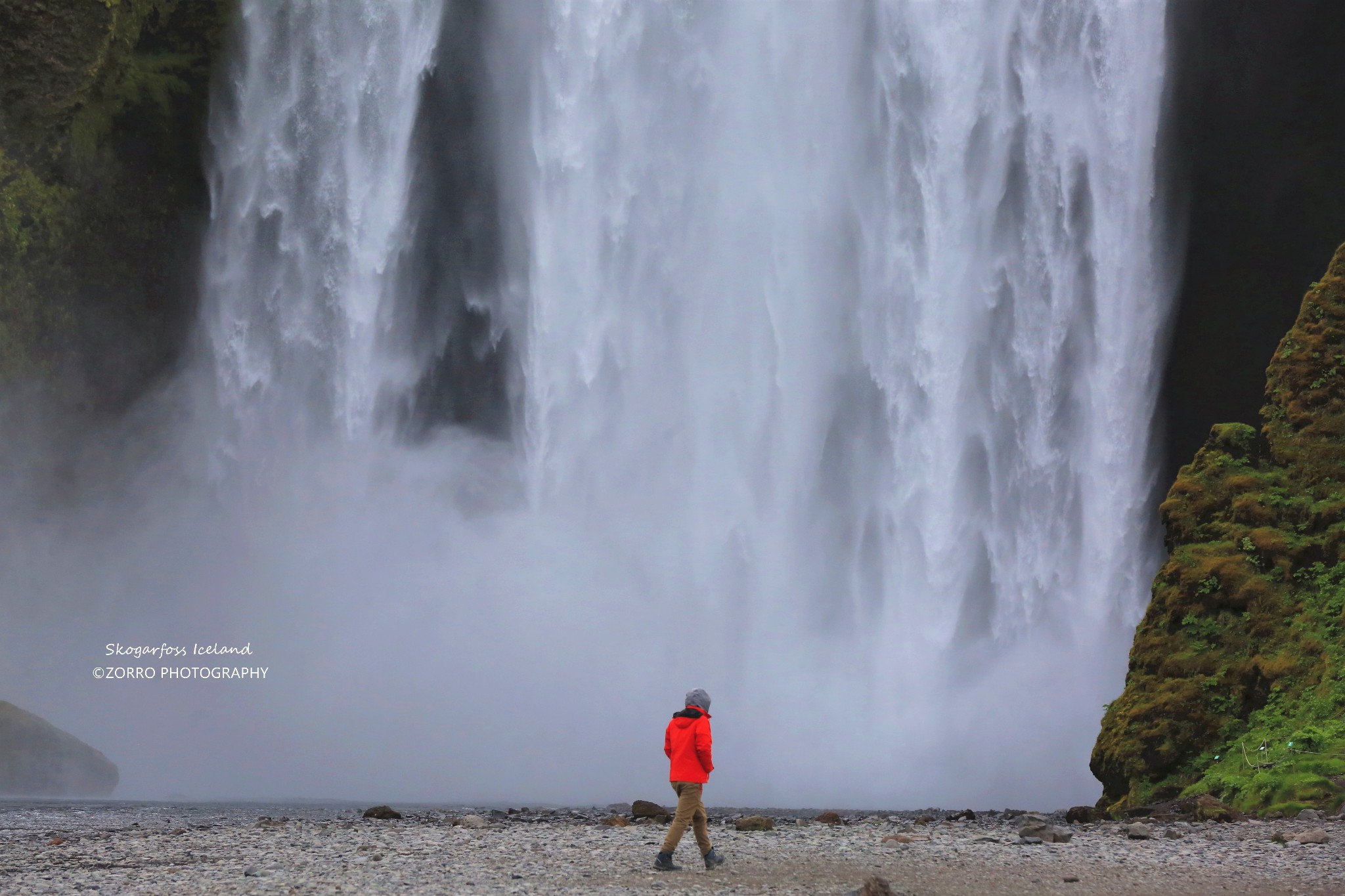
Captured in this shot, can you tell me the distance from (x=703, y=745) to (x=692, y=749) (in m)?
0.10

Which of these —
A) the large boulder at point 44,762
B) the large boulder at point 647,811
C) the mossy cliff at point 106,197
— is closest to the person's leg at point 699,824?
the large boulder at point 647,811

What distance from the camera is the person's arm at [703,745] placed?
8.40 m

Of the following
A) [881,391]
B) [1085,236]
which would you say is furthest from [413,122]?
[1085,236]

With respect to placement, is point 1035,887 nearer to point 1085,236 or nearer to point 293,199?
point 1085,236

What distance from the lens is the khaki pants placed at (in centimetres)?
844

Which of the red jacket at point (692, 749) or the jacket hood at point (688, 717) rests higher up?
the jacket hood at point (688, 717)

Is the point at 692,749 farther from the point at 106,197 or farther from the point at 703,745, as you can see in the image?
the point at 106,197

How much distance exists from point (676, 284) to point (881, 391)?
623cm

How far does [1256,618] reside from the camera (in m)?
14.5

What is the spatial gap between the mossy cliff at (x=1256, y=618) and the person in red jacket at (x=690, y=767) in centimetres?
719

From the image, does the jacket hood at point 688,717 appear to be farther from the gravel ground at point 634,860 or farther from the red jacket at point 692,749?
the gravel ground at point 634,860

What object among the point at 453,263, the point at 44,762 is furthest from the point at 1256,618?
the point at 44,762

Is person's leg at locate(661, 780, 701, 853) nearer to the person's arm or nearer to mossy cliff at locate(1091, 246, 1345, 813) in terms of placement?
the person's arm

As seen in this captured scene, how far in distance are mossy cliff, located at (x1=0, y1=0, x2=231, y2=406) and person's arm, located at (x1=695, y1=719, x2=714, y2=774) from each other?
82.9ft
